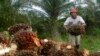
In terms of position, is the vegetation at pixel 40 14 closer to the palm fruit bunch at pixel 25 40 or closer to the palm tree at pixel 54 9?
the palm tree at pixel 54 9

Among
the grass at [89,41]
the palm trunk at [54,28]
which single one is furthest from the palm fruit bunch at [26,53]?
the palm trunk at [54,28]

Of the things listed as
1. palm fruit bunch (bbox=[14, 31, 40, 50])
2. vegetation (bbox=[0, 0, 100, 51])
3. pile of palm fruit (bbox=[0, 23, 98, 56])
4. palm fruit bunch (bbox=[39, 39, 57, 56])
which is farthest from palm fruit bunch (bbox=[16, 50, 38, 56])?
vegetation (bbox=[0, 0, 100, 51])

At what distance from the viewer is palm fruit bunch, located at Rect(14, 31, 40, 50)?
6922 mm

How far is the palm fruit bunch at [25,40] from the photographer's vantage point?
273 inches

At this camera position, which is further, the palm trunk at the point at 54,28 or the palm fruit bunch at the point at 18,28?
the palm trunk at the point at 54,28

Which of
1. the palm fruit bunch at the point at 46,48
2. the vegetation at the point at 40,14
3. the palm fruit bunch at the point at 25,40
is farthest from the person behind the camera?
the vegetation at the point at 40,14

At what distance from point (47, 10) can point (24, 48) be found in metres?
11.1

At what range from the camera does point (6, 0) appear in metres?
17.3

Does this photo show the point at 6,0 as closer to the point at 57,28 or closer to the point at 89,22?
the point at 57,28

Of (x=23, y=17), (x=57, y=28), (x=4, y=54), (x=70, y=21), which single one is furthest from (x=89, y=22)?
(x=4, y=54)

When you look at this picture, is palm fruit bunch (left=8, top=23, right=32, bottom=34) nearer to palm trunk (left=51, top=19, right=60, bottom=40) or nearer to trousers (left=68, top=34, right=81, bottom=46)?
trousers (left=68, top=34, right=81, bottom=46)

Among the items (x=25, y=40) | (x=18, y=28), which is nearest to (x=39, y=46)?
(x=25, y=40)

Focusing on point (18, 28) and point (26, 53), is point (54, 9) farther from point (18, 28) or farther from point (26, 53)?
point (26, 53)

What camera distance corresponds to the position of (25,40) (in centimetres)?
698
